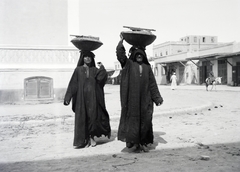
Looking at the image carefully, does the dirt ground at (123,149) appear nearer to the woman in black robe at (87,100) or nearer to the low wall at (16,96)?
the woman in black robe at (87,100)

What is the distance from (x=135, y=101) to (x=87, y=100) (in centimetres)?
103

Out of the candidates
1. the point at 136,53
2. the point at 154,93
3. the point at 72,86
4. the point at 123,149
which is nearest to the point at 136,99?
the point at 154,93

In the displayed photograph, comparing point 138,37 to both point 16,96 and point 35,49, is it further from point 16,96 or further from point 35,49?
point 16,96

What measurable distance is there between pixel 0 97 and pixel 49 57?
8.46 ft

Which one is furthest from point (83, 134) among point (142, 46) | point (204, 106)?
point (204, 106)

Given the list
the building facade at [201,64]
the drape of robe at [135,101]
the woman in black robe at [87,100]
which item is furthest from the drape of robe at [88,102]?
the building facade at [201,64]

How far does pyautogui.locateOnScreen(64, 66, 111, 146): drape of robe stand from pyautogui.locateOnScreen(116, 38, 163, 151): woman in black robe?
2.18 ft

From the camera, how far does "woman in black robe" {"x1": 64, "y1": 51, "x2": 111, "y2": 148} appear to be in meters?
5.07

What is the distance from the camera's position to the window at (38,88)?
11820 millimetres

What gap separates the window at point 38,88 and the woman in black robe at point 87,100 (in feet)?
23.1

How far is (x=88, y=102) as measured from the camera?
203 inches

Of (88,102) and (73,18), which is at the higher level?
(73,18)

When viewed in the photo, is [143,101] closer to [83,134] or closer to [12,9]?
[83,134]

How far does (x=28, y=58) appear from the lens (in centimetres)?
1164
